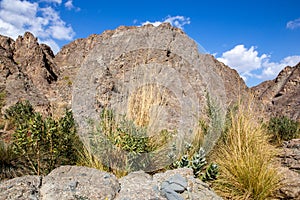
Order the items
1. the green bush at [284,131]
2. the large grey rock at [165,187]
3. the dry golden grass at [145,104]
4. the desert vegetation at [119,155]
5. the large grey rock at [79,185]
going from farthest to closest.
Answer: the green bush at [284,131]
the dry golden grass at [145,104]
the desert vegetation at [119,155]
the large grey rock at [165,187]
the large grey rock at [79,185]

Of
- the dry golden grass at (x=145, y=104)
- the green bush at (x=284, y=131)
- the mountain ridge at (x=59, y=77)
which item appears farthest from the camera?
the mountain ridge at (x=59, y=77)

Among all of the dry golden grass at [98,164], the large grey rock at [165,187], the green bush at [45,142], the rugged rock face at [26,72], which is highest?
the rugged rock face at [26,72]

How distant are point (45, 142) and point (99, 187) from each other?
41.4 inches

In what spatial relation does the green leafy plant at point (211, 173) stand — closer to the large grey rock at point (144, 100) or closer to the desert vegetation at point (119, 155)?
the desert vegetation at point (119, 155)

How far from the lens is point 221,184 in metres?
3.11

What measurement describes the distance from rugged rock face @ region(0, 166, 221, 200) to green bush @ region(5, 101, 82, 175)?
0.49 m

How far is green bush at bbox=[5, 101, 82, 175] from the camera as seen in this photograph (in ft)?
9.77

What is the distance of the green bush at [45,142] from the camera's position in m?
2.98

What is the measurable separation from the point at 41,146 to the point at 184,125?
7.35 ft

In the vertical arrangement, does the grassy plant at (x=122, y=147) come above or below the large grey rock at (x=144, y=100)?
below

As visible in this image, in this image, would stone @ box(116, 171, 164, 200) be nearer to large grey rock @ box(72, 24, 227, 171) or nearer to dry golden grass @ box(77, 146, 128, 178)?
dry golden grass @ box(77, 146, 128, 178)

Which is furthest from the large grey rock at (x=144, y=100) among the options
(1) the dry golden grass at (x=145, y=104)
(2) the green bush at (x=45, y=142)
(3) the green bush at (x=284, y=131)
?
(3) the green bush at (x=284, y=131)

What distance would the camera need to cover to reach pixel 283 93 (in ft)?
47.8

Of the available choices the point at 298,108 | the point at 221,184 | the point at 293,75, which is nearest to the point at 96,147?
the point at 221,184
